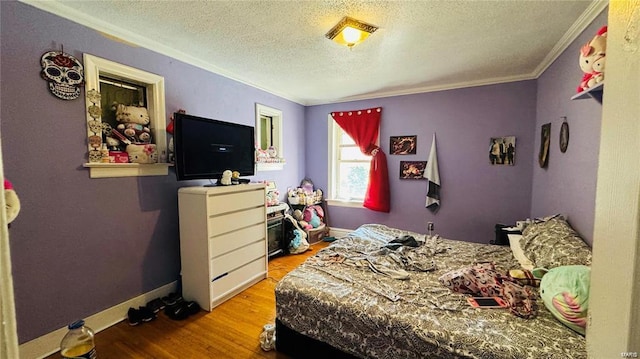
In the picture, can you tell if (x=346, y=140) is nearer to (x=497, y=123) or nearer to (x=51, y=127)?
(x=497, y=123)

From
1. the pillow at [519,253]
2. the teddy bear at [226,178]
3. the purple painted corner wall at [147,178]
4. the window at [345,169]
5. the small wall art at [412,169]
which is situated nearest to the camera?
the purple painted corner wall at [147,178]

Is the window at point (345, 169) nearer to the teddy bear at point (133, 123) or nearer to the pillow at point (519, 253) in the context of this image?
the pillow at point (519, 253)

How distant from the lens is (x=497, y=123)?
329 cm

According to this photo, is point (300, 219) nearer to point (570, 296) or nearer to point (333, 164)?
point (333, 164)

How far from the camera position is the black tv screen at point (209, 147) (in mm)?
2256

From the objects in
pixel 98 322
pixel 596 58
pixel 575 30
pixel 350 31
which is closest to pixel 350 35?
pixel 350 31

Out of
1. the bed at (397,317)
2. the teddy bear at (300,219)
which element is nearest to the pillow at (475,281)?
the bed at (397,317)

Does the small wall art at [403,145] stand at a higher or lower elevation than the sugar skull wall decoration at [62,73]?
lower

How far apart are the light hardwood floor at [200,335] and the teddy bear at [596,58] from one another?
2558 mm

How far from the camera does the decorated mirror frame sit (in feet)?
6.36

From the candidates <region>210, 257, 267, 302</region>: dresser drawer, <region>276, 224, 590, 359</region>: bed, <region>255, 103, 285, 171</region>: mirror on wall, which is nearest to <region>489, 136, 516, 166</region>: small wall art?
<region>276, 224, 590, 359</region>: bed

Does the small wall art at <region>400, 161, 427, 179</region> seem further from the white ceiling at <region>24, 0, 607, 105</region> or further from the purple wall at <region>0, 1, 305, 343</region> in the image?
the purple wall at <region>0, 1, 305, 343</region>

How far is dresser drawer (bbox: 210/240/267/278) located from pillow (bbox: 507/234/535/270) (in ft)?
7.99

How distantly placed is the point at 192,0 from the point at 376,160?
3039mm
